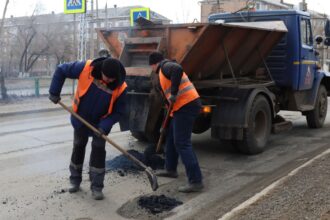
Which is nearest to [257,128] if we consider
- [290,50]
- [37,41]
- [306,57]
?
[290,50]

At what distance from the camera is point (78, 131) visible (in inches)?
214

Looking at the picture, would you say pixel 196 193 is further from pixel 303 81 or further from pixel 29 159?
pixel 303 81

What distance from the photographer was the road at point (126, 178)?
4840mm

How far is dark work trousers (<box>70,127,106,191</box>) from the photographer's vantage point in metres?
5.30

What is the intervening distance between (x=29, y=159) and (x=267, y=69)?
4.32 meters

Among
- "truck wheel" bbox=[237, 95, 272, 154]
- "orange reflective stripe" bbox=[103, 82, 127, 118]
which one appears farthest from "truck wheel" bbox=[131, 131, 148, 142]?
"orange reflective stripe" bbox=[103, 82, 127, 118]

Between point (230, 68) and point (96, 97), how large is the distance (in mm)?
3100

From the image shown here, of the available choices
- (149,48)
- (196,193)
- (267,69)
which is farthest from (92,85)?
(267,69)

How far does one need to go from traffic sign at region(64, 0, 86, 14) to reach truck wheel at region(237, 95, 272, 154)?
32.4ft

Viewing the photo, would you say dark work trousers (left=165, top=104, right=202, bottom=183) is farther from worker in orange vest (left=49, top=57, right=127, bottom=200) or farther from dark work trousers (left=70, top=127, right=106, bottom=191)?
dark work trousers (left=70, top=127, right=106, bottom=191)

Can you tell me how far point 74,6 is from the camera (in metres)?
16.2

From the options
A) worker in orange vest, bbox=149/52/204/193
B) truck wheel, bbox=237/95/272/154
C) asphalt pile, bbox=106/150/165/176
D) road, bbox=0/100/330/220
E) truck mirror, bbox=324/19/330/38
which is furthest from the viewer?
truck mirror, bbox=324/19/330/38

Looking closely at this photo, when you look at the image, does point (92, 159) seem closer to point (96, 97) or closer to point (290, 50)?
point (96, 97)

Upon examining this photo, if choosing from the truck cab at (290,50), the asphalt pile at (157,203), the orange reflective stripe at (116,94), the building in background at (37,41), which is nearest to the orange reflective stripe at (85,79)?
the orange reflective stripe at (116,94)
